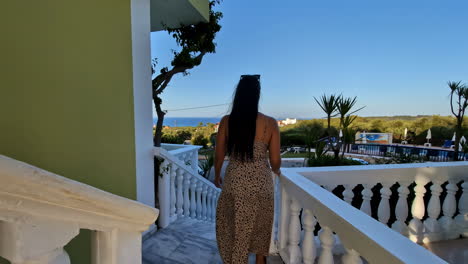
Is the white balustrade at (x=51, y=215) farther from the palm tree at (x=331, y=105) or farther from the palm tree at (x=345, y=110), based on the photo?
the palm tree at (x=345, y=110)

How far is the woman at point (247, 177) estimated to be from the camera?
1421 millimetres

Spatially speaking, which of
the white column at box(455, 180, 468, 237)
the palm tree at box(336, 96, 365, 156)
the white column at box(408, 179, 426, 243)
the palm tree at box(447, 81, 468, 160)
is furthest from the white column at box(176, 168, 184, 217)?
the palm tree at box(447, 81, 468, 160)

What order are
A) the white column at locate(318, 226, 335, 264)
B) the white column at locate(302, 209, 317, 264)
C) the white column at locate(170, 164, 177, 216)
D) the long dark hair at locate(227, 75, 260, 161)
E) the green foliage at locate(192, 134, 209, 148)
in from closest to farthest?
the white column at locate(318, 226, 335, 264) < the white column at locate(302, 209, 317, 264) < the long dark hair at locate(227, 75, 260, 161) < the white column at locate(170, 164, 177, 216) < the green foliage at locate(192, 134, 209, 148)

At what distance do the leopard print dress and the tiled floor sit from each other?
1.28 feet

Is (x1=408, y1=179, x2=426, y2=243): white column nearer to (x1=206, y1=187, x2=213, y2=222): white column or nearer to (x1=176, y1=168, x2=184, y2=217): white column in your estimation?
(x1=176, y1=168, x2=184, y2=217): white column

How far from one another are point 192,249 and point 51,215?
189 centimetres

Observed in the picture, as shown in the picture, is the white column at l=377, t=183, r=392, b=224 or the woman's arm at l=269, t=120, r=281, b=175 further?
the white column at l=377, t=183, r=392, b=224

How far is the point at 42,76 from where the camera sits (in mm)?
1183

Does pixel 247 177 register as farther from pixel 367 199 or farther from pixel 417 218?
pixel 417 218

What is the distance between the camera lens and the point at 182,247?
2.07m

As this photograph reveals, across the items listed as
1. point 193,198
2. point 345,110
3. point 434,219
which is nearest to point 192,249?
point 193,198

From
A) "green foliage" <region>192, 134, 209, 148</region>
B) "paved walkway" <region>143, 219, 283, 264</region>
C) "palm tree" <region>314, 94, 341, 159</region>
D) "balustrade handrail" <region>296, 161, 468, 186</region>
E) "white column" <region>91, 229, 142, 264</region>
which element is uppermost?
"palm tree" <region>314, 94, 341, 159</region>

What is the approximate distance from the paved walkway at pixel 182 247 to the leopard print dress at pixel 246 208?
39 centimetres

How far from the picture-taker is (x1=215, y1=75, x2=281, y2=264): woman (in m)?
1.42
